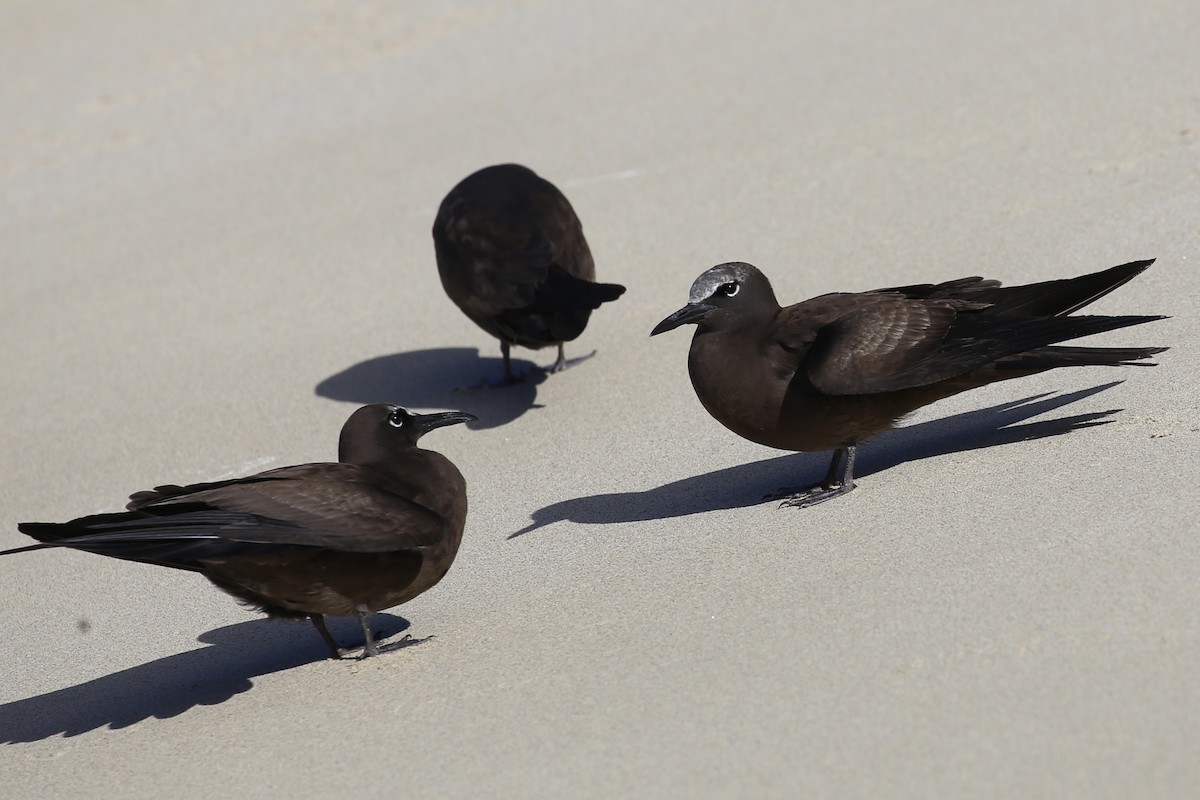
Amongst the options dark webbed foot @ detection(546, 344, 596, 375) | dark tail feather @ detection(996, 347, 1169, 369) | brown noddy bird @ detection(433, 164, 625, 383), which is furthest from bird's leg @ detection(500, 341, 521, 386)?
dark tail feather @ detection(996, 347, 1169, 369)

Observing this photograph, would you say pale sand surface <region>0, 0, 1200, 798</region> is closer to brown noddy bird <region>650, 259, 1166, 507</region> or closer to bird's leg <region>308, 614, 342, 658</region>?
bird's leg <region>308, 614, 342, 658</region>

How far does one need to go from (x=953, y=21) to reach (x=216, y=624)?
297 inches

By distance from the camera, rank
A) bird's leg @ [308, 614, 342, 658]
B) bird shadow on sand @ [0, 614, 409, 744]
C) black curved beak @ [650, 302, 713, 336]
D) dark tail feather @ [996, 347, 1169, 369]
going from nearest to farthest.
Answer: bird shadow on sand @ [0, 614, 409, 744] → bird's leg @ [308, 614, 342, 658] → dark tail feather @ [996, 347, 1169, 369] → black curved beak @ [650, 302, 713, 336]

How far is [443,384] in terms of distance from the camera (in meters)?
8.18

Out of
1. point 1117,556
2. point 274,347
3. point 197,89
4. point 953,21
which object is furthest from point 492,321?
point 197,89

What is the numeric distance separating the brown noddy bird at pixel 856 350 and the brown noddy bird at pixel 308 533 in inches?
46.7

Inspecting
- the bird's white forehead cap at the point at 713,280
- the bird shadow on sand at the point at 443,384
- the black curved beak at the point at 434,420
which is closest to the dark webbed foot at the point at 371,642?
the black curved beak at the point at 434,420

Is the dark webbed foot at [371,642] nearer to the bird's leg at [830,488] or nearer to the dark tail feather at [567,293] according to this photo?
the bird's leg at [830,488]

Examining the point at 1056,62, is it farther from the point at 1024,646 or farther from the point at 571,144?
the point at 1024,646

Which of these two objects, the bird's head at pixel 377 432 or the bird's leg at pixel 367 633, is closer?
the bird's leg at pixel 367 633

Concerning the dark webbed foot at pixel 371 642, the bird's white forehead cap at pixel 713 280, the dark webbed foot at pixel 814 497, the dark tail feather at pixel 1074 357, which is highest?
the bird's white forehead cap at pixel 713 280

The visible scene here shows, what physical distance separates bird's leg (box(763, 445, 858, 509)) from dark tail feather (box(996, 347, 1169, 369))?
684 millimetres

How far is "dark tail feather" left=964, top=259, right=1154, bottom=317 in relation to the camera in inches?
229

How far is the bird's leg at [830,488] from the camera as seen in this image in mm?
5680
